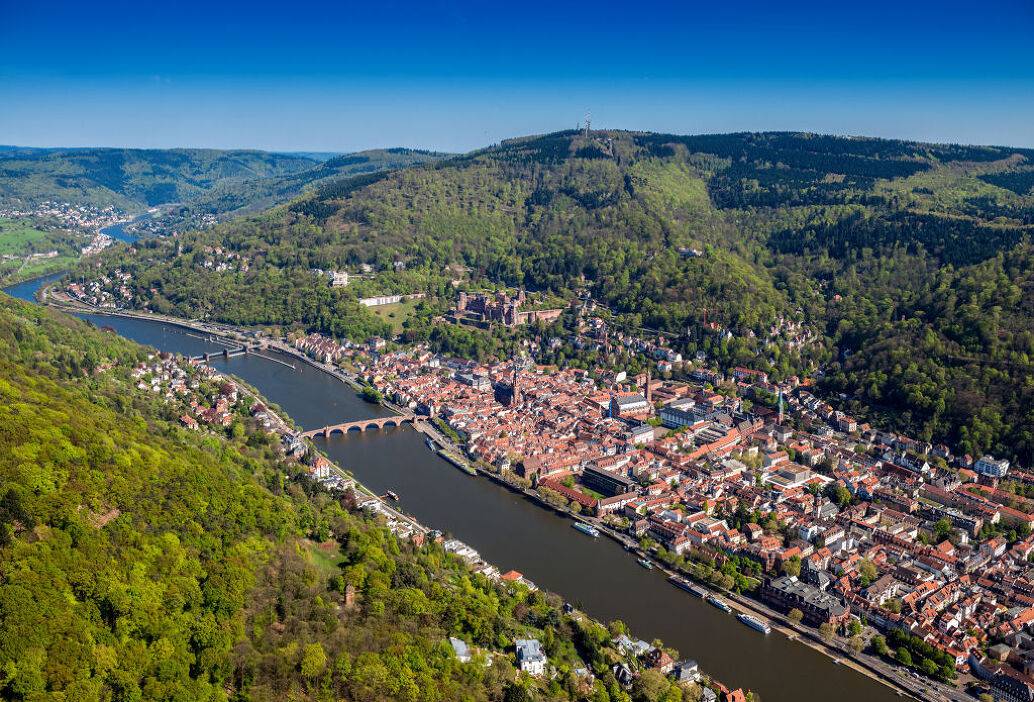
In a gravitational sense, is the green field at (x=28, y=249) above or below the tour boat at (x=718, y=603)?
above

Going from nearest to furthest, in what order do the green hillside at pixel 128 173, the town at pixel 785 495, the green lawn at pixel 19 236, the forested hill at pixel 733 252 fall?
the town at pixel 785 495, the forested hill at pixel 733 252, the green lawn at pixel 19 236, the green hillside at pixel 128 173

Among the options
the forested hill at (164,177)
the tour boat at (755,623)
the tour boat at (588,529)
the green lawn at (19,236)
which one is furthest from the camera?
the forested hill at (164,177)

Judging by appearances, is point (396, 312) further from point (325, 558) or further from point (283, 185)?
point (283, 185)

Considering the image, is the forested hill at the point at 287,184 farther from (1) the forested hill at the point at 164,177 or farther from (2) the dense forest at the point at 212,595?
(2) the dense forest at the point at 212,595

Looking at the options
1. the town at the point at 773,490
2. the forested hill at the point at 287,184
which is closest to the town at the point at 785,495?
the town at the point at 773,490

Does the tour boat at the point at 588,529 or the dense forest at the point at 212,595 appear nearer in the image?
the dense forest at the point at 212,595

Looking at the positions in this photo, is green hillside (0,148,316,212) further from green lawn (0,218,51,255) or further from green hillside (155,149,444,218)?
green lawn (0,218,51,255)

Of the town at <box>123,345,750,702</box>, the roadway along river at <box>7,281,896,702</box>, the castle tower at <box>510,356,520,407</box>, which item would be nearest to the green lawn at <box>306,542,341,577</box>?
the town at <box>123,345,750,702</box>

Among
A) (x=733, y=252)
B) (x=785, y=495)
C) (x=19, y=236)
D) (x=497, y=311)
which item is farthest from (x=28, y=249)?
(x=785, y=495)
